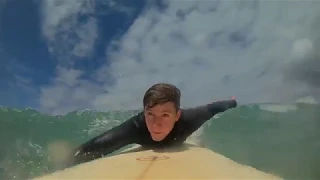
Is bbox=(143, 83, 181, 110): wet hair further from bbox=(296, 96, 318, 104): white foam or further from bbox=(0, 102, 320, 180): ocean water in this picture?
bbox=(296, 96, 318, 104): white foam

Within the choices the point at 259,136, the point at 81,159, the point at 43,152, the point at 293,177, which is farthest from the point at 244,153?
the point at 43,152

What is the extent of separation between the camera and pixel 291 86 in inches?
85.9

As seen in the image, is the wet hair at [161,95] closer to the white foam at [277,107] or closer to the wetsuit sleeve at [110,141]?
the wetsuit sleeve at [110,141]

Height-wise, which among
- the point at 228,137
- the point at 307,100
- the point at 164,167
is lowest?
the point at 164,167

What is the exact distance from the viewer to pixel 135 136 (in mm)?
2143

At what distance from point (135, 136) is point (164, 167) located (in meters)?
0.22

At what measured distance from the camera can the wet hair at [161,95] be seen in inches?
81.7

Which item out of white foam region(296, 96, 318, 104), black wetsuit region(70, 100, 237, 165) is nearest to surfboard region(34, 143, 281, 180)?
black wetsuit region(70, 100, 237, 165)

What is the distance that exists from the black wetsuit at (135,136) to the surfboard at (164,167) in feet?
0.12

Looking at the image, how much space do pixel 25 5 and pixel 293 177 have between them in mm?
1409

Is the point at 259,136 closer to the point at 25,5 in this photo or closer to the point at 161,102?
the point at 161,102

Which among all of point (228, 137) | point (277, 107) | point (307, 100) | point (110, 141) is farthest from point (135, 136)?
point (307, 100)

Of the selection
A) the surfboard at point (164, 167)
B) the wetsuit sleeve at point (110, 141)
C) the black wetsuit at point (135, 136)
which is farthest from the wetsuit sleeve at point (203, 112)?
the wetsuit sleeve at point (110, 141)

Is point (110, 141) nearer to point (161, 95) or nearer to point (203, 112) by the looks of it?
point (161, 95)
